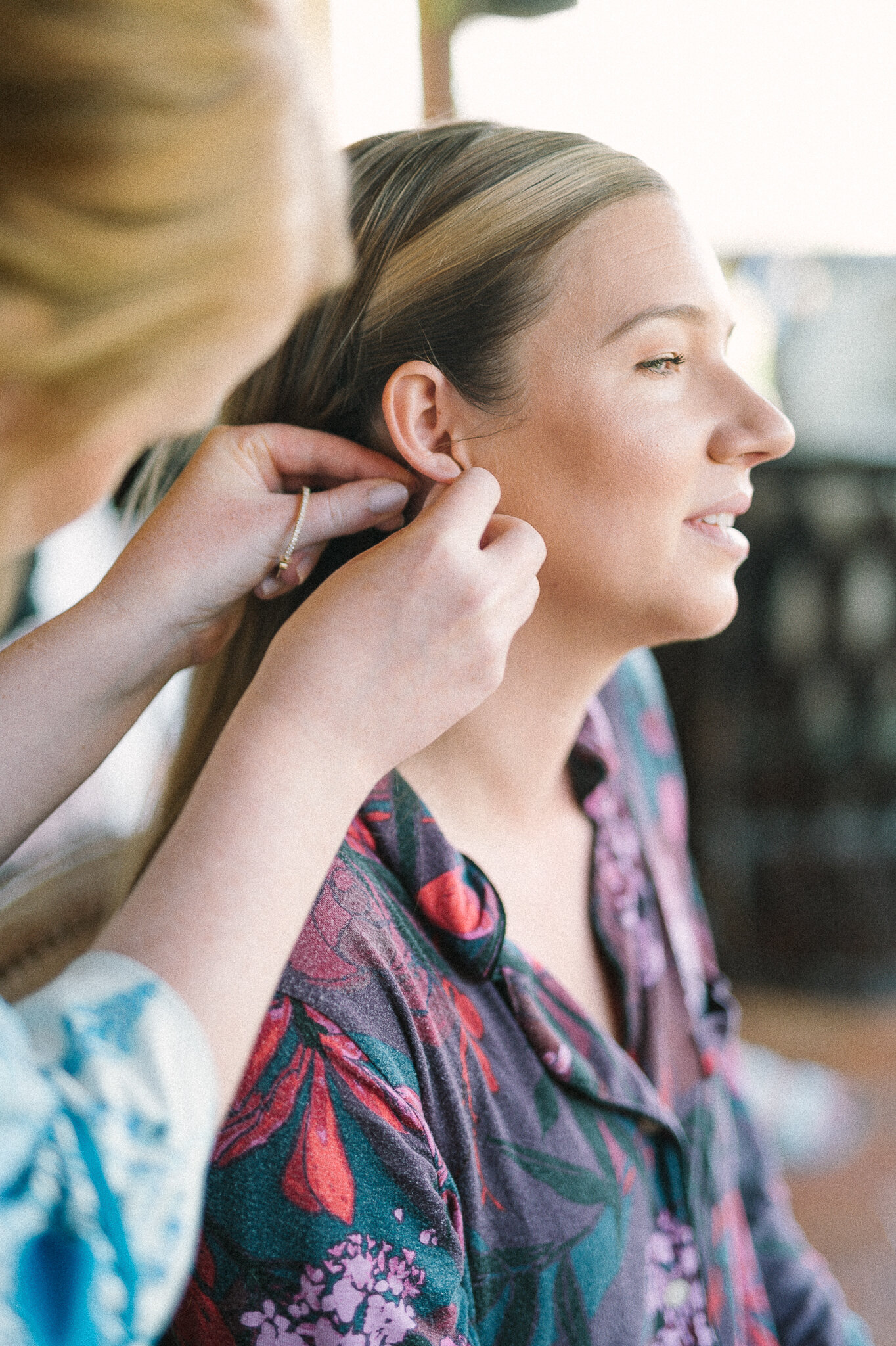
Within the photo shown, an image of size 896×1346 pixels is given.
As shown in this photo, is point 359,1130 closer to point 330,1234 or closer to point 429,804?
point 330,1234

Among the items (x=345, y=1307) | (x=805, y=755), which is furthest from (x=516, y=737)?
(x=805, y=755)

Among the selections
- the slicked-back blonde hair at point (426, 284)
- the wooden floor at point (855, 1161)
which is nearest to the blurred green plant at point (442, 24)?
the slicked-back blonde hair at point (426, 284)

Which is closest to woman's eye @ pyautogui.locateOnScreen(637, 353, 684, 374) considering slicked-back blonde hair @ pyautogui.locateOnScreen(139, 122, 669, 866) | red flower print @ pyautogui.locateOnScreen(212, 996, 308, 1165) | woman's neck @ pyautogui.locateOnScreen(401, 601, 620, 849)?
slicked-back blonde hair @ pyautogui.locateOnScreen(139, 122, 669, 866)

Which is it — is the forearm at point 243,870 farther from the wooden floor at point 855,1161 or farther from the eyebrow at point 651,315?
the wooden floor at point 855,1161

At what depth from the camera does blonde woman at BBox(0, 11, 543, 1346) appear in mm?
466

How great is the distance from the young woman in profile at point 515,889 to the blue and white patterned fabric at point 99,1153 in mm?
213

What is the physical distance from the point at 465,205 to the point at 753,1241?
1.14 metres

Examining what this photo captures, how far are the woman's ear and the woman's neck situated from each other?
16 cm

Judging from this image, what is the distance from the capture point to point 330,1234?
Answer: 2.21ft

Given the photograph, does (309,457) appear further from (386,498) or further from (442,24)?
(442,24)

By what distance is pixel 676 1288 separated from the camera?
3.12 ft

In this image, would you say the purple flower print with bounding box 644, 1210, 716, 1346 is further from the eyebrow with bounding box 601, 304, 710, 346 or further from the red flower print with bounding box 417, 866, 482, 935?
the eyebrow with bounding box 601, 304, 710, 346

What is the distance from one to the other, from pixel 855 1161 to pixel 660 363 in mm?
1811

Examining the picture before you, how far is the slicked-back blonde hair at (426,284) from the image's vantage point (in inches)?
37.0
